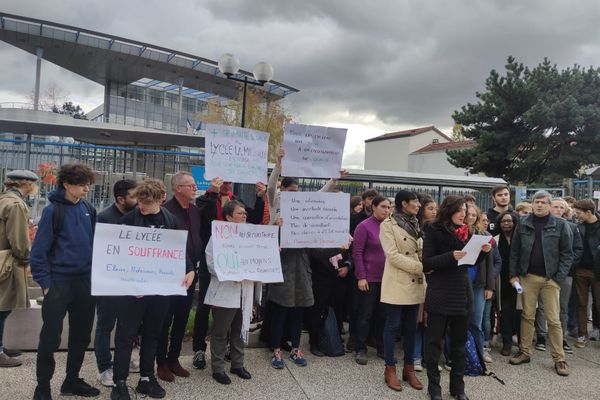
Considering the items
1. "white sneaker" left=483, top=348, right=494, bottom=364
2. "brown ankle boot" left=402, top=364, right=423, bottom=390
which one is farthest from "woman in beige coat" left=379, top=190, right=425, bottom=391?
"white sneaker" left=483, top=348, right=494, bottom=364

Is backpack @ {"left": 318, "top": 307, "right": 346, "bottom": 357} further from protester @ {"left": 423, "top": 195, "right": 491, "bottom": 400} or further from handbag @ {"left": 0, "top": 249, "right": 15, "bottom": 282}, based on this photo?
handbag @ {"left": 0, "top": 249, "right": 15, "bottom": 282}

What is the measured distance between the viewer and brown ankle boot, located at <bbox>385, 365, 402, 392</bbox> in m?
4.37

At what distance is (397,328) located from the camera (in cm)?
455

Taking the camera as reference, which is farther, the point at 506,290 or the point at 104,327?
the point at 506,290

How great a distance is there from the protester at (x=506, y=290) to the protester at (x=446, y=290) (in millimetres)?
1678

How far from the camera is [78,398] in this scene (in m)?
3.80

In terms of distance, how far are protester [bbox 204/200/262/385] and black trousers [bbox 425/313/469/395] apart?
5.76 feet

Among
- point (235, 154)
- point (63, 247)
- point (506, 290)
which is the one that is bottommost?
point (506, 290)

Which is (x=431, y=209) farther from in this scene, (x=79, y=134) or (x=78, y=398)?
(x=79, y=134)

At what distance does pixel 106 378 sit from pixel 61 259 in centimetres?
129

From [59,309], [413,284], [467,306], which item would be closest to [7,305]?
[59,309]

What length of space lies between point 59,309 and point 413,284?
321cm

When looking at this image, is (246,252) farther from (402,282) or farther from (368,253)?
(402,282)

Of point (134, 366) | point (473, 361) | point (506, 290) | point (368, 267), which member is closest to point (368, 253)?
point (368, 267)
